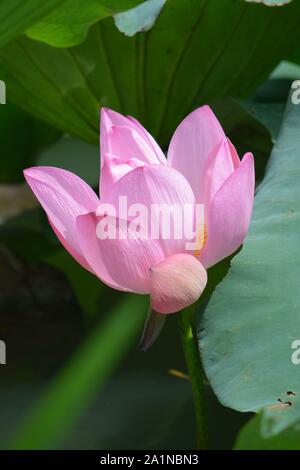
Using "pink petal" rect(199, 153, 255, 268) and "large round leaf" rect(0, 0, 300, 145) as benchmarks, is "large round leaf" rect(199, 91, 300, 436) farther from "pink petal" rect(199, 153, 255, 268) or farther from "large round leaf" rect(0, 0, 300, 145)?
"large round leaf" rect(0, 0, 300, 145)

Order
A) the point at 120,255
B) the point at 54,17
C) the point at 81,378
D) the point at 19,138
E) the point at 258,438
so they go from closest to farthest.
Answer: the point at 258,438, the point at 120,255, the point at 54,17, the point at 81,378, the point at 19,138

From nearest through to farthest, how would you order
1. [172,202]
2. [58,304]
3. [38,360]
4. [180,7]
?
[172,202] < [180,7] < [38,360] < [58,304]

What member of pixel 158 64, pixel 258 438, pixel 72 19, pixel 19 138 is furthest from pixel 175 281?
pixel 19 138

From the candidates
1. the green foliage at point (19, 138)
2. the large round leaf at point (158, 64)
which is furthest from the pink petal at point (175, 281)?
the green foliage at point (19, 138)

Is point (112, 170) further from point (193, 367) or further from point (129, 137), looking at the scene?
point (193, 367)

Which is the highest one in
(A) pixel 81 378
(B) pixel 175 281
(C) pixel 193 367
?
(B) pixel 175 281

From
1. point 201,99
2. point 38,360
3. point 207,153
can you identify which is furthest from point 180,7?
point 38,360

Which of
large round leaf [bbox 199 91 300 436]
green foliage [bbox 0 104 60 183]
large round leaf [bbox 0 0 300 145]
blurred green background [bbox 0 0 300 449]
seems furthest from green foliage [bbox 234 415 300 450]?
green foliage [bbox 0 104 60 183]
